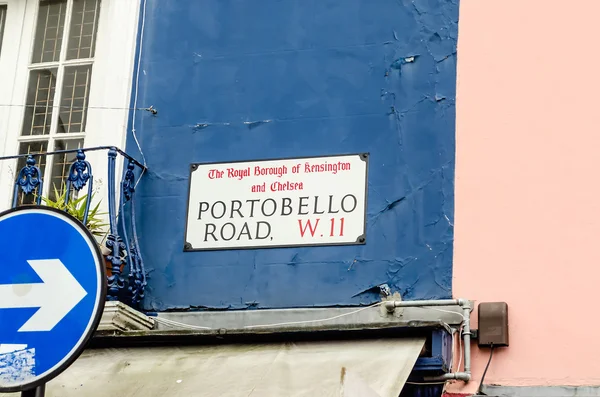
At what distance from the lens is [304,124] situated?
7.93 m

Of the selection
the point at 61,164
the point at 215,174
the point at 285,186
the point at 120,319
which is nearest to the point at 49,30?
the point at 61,164

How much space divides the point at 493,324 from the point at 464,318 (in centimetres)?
18

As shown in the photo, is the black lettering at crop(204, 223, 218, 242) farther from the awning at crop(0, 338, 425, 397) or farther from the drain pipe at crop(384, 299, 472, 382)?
the drain pipe at crop(384, 299, 472, 382)

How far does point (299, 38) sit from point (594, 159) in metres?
2.25

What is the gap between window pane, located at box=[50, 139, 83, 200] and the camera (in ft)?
27.5

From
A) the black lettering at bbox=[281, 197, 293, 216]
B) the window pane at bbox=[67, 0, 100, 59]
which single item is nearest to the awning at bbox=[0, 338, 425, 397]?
the black lettering at bbox=[281, 197, 293, 216]

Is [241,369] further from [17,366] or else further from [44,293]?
[17,366]

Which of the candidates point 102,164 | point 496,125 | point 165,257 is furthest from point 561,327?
point 102,164

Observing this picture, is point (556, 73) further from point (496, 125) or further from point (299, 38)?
point (299, 38)

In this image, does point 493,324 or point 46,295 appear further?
point 493,324

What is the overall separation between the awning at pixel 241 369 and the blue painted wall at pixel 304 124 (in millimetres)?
533

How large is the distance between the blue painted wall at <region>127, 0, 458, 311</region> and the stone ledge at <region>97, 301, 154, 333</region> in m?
0.27

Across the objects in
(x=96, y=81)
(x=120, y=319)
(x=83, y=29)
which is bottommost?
(x=120, y=319)

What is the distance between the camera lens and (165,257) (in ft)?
25.9
